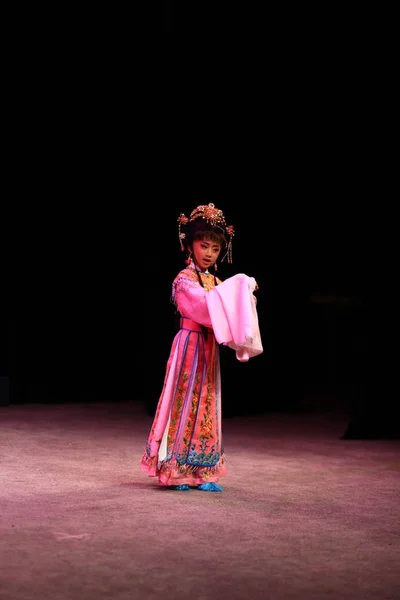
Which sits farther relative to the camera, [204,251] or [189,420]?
[204,251]

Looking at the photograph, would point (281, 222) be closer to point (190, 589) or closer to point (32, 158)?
point (32, 158)

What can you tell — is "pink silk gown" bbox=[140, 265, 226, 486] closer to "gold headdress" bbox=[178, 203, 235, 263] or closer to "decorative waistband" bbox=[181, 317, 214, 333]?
"decorative waistband" bbox=[181, 317, 214, 333]

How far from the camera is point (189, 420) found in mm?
4203

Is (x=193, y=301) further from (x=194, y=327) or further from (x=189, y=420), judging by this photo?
(x=189, y=420)

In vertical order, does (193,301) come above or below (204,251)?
below

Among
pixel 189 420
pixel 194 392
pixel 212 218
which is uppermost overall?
pixel 212 218

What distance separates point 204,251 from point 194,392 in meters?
0.68

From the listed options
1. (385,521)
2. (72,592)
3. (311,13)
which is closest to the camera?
(72,592)

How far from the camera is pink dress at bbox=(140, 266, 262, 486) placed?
4176mm

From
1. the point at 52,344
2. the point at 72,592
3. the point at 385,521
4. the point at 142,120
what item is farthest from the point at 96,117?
the point at 72,592

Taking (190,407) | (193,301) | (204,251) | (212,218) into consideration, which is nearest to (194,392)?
(190,407)

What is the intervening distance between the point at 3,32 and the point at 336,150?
8.44ft

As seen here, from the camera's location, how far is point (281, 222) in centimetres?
766

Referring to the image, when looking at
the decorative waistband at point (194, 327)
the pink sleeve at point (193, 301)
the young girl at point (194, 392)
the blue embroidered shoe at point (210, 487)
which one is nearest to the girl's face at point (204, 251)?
the young girl at point (194, 392)
